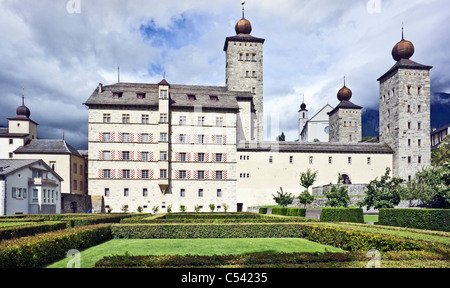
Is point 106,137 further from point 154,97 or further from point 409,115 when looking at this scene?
point 409,115

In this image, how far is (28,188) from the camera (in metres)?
32.7

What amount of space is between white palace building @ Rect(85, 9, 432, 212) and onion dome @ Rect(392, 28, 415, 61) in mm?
155

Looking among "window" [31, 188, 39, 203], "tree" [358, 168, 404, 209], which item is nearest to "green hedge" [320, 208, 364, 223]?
"tree" [358, 168, 404, 209]

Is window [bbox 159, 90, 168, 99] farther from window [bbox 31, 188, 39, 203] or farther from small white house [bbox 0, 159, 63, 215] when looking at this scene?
window [bbox 31, 188, 39, 203]

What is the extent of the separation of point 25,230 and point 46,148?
35.4 m

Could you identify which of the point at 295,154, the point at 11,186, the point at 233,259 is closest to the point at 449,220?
the point at 233,259

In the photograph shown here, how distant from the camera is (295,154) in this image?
48469 millimetres

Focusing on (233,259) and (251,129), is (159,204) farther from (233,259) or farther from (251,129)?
(233,259)

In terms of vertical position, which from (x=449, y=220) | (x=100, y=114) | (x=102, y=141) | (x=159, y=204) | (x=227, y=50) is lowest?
(x=159, y=204)

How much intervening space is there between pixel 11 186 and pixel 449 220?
3699cm

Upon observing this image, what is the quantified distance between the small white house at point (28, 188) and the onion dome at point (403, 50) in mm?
57335

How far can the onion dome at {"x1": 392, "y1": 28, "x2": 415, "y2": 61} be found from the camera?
170 feet

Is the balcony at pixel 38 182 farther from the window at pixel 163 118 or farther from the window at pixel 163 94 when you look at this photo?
the window at pixel 163 94

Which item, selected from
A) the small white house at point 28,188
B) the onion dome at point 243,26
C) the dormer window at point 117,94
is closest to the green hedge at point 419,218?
the small white house at point 28,188
